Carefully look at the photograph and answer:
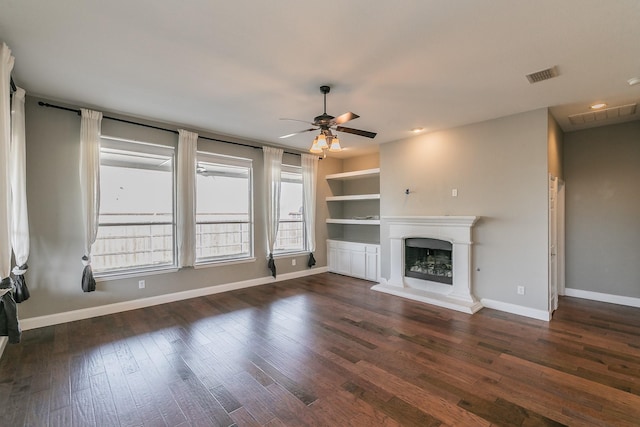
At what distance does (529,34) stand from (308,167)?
4454 mm

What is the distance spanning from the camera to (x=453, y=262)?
4473 mm

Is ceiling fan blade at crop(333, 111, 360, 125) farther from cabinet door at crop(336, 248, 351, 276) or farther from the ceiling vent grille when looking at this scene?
cabinet door at crop(336, 248, 351, 276)

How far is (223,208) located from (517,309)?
4.92 m

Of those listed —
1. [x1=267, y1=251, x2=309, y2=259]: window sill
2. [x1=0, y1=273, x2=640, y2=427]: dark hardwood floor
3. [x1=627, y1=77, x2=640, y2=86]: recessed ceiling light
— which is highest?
[x1=627, y1=77, x2=640, y2=86]: recessed ceiling light

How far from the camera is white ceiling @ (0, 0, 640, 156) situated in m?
1.99

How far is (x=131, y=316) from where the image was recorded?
389 cm

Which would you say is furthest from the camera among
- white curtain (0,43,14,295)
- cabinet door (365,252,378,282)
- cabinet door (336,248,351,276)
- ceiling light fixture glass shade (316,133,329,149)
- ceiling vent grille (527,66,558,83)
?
cabinet door (336,248,351,276)

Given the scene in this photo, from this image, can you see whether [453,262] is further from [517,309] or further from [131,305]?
[131,305]

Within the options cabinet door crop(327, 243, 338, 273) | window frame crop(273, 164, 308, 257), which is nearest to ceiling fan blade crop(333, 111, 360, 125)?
window frame crop(273, 164, 308, 257)

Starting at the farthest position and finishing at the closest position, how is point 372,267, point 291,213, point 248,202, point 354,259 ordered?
1. point 291,213
2. point 354,259
3. point 372,267
4. point 248,202

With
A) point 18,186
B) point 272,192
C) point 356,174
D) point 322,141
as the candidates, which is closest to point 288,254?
point 272,192

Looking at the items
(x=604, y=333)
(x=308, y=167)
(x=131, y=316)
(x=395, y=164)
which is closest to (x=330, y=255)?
(x=308, y=167)

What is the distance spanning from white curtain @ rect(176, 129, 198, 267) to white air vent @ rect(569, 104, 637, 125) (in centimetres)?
576

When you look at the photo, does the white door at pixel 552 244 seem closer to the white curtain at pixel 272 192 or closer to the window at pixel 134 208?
the white curtain at pixel 272 192
